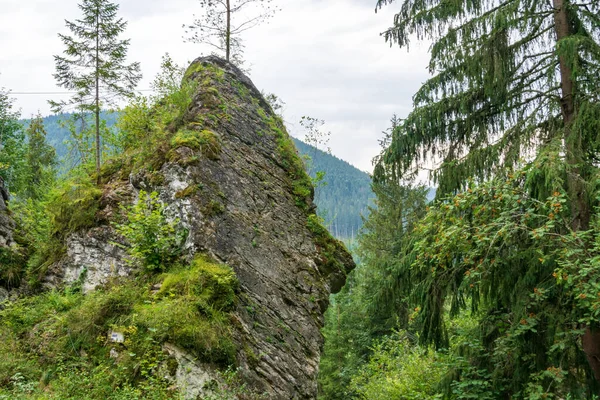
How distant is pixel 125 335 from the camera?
18.7 ft

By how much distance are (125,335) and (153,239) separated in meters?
1.50

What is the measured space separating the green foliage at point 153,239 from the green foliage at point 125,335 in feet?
0.98

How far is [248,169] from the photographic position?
898 cm

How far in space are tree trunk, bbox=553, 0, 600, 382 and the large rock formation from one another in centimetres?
365

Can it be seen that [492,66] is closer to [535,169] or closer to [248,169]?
[535,169]

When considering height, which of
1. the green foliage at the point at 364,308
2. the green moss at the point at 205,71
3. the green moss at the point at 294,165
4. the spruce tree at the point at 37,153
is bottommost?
the green foliage at the point at 364,308

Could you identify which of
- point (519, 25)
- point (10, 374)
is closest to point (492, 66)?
point (519, 25)

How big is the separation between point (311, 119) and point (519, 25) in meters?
10.7

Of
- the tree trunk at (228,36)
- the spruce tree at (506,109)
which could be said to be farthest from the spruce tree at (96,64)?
the spruce tree at (506,109)

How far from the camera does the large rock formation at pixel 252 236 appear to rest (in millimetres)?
6430

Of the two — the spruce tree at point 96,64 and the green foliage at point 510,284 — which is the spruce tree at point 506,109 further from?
the spruce tree at point 96,64

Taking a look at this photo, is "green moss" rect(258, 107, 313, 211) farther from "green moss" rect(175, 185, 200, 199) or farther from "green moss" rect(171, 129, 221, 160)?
"green moss" rect(175, 185, 200, 199)

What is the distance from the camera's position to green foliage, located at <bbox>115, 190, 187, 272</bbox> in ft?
21.6

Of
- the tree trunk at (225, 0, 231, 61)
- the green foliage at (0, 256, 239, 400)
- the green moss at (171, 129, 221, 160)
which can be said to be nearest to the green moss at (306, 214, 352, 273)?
the green moss at (171, 129, 221, 160)
